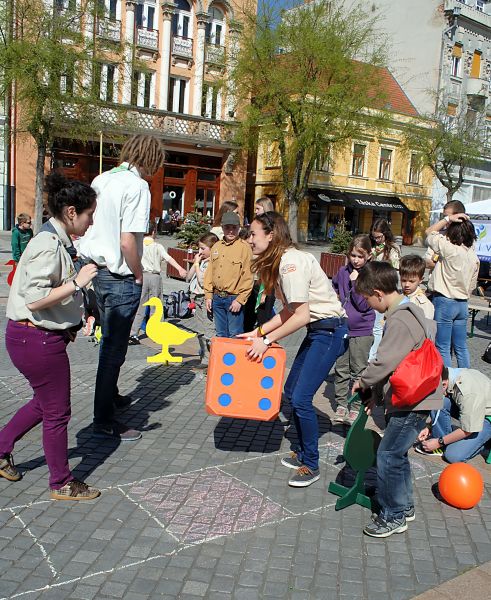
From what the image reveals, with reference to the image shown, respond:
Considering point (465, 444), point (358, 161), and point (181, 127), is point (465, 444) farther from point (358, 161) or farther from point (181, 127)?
point (358, 161)

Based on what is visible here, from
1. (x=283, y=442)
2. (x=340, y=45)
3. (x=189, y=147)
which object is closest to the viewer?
(x=283, y=442)

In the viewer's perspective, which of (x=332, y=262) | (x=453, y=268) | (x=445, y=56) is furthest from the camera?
(x=445, y=56)

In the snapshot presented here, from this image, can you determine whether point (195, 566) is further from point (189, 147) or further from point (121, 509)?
point (189, 147)

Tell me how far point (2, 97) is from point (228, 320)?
1744cm

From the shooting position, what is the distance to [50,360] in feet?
12.3

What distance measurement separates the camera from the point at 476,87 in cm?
4256

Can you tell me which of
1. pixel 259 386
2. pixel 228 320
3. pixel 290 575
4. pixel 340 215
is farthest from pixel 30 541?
pixel 340 215

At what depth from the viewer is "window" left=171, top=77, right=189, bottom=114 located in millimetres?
34094

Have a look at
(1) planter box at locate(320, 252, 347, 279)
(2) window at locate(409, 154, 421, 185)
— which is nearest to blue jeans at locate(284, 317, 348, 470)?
(1) planter box at locate(320, 252, 347, 279)

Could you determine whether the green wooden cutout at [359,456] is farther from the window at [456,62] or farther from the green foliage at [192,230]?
the window at [456,62]

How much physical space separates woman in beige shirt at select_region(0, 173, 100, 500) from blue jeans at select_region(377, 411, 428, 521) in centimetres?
195

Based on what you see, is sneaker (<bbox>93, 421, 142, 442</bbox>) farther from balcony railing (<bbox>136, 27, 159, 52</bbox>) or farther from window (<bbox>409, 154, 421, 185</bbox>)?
window (<bbox>409, 154, 421, 185</bbox>)

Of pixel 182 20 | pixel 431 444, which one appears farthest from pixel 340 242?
pixel 182 20

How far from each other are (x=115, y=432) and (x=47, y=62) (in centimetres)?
1730
